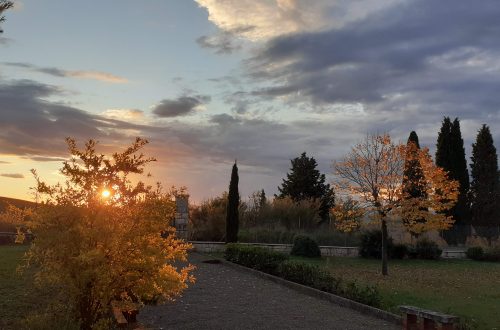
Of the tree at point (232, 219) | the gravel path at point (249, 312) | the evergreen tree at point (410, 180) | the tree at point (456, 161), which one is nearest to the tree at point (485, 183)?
the tree at point (456, 161)

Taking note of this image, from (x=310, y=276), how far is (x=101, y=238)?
7835 millimetres

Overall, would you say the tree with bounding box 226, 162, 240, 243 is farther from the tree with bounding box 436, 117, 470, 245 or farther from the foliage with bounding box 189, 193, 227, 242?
the tree with bounding box 436, 117, 470, 245

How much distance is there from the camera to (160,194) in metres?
6.63

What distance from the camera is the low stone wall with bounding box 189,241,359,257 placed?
935 inches

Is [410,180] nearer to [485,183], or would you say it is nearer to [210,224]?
[210,224]

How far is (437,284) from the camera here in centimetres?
1551

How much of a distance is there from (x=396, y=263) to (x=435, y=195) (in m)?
6.13

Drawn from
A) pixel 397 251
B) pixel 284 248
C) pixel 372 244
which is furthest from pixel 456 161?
pixel 284 248

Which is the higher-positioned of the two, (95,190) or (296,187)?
(296,187)

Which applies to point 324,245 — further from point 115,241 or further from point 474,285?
point 115,241

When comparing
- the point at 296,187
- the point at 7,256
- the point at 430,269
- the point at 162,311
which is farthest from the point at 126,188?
the point at 296,187

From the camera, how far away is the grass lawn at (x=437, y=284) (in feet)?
35.0

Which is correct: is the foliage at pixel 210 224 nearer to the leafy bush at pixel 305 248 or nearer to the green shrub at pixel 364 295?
the leafy bush at pixel 305 248

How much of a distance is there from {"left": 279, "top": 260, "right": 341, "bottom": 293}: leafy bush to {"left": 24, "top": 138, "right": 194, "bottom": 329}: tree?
5852 millimetres
